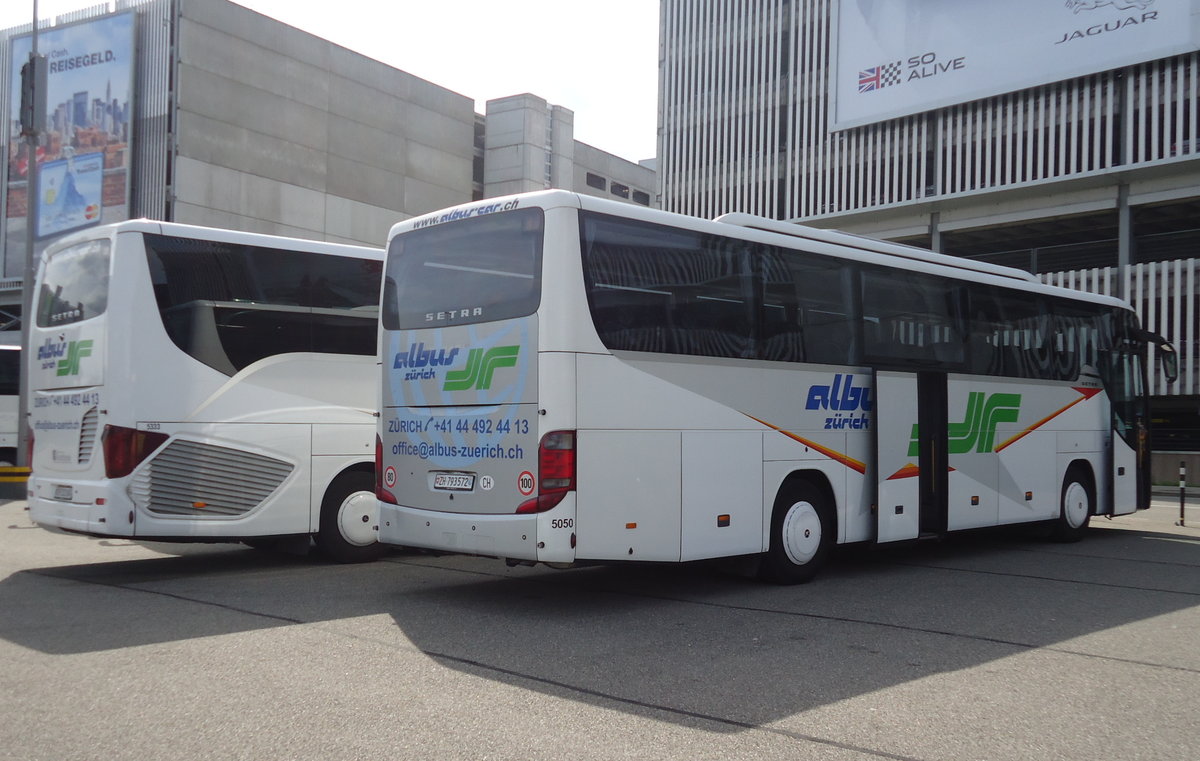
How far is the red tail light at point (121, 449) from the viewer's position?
991cm

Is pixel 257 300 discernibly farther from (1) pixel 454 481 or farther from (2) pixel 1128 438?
(2) pixel 1128 438

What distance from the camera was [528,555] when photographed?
27.1ft

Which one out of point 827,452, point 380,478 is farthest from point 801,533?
point 380,478

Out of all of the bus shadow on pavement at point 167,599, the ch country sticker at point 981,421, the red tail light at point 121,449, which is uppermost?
the ch country sticker at point 981,421

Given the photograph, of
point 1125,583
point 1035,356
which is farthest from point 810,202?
point 1125,583

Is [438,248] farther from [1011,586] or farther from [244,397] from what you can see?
[1011,586]

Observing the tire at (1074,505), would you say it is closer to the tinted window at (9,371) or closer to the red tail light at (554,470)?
the red tail light at (554,470)

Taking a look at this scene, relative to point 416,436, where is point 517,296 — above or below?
above

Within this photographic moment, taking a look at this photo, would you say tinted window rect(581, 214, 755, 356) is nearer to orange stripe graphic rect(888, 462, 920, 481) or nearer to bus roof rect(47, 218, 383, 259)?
orange stripe graphic rect(888, 462, 920, 481)

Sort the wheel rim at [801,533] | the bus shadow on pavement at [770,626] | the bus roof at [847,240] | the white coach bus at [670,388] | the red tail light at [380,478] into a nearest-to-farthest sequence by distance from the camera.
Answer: the bus shadow on pavement at [770,626] → the white coach bus at [670,388] → the red tail light at [380,478] → the wheel rim at [801,533] → the bus roof at [847,240]

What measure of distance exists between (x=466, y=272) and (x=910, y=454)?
5.33 metres

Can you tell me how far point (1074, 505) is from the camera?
47.0 feet

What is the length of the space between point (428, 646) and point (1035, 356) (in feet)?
30.4

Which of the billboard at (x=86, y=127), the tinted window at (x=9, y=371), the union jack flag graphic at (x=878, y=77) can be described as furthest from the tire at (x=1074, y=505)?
the billboard at (x=86, y=127)
